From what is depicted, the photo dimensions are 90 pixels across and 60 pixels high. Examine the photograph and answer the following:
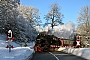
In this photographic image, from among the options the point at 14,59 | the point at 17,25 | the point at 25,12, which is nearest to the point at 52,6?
the point at 25,12

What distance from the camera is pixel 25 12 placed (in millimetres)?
84938

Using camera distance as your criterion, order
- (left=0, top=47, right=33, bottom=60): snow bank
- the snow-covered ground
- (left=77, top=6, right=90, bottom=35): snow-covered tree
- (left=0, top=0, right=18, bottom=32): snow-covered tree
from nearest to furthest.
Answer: (left=0, top=47, right=33, bottom=60): snow bank
the snow-covered ground
(left=0, top=0, right=18, bottom=32): snow-covered tree
(left=77, top=6, right=90, bottom=35): snow-covered tree

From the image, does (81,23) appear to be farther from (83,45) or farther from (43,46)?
(43,46)

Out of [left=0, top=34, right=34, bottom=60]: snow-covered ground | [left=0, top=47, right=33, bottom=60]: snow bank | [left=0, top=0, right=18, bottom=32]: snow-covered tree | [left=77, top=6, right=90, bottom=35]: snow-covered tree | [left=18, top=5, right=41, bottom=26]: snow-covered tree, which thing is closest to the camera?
[left=0, top=47, right=33, bottom=60]: snow bank

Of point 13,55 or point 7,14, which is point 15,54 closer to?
point 13,55

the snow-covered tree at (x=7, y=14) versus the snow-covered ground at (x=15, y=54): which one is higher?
the snow-covered tree at (x=7, y=14)

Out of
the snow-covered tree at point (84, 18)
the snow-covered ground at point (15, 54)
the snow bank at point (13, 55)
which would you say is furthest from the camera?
→ the snow-covered tree at point (84, 18)

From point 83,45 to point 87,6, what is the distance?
17277mm

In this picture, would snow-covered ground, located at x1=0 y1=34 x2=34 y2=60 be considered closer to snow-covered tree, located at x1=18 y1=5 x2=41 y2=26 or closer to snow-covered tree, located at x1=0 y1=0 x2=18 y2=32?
snow-covered tree, located at x1=0 y1=0 x2=18 y2=32

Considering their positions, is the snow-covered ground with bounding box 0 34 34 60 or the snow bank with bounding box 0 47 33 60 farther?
the snow-covered ground with bounding box 0 34 34 60

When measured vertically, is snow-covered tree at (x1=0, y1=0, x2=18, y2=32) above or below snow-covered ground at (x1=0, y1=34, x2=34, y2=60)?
above

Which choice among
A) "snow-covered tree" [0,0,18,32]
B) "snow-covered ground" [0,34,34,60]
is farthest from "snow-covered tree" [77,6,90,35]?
"snow-covered ground" [0,34,34,60]

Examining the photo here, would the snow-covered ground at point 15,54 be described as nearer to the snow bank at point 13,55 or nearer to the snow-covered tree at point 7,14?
the snow bank at point 13,55

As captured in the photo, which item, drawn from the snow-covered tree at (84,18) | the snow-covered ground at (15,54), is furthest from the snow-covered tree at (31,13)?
the snow-covered ground at (15,54)
